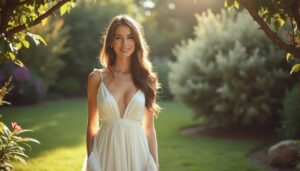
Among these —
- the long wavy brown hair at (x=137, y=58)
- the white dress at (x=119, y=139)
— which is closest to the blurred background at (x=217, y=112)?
the long wavy brown hair at (x=137, y=58)

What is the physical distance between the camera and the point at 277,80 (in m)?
9.85

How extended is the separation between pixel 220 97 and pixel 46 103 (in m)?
10.1

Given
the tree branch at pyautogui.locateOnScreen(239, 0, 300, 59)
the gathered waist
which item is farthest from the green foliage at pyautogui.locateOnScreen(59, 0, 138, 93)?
the tree branch at pyautogui.locateOnScreen(239, 0, 300, 59)

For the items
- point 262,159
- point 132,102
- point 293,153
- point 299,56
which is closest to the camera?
point 299,56

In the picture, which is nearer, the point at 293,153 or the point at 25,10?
the point at 25,10

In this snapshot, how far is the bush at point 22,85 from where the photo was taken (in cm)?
1636

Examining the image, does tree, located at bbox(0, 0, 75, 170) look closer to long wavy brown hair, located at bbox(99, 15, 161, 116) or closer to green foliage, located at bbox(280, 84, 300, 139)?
long wavy brown hair, located at bbox(99, 15, 161, 116)

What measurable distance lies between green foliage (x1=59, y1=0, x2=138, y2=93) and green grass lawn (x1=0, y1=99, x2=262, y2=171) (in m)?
8.03

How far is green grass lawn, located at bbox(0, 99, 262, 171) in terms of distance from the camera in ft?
24.8

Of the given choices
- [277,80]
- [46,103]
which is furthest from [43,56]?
[277,80]

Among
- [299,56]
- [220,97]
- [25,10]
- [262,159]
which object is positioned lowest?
[262,159]

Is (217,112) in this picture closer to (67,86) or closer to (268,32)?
(268,32)

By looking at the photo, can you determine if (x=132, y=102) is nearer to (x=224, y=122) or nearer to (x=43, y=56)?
(x=224, y=122)

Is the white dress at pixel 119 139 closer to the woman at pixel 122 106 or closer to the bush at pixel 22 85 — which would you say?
the woman at pixel 122 106
